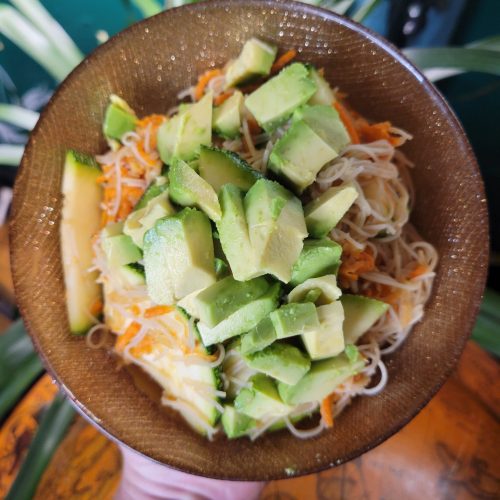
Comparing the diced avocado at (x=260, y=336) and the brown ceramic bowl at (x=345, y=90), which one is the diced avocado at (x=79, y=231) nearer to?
the brown ceramic bowl at (x=345, y=90)

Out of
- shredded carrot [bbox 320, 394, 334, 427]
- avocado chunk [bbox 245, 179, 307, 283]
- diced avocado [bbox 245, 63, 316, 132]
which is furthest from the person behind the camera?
shredded carrot [bbox 320, 394, 334, 427]

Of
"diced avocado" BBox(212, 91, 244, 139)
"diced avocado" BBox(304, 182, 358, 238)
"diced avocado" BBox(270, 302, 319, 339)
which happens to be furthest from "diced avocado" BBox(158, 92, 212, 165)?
"diced avocado" BBox(270, 302, 319, 339)

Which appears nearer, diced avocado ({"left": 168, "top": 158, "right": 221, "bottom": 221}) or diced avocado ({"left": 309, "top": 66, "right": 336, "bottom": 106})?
diced avocado ({"left": 168, "top": 158, "right": 221, "bottom": 221})

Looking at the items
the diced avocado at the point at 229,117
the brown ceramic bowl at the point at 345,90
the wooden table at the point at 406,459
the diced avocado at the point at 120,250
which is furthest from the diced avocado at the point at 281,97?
the wooden table at the point at 406,459

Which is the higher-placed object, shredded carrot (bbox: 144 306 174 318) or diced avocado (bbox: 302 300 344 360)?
shredded carrot (bbox: 144 306 174 318)

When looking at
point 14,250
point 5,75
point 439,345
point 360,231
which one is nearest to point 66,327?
point 14,250

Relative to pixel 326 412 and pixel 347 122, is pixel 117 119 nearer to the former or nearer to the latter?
pixel 347 122

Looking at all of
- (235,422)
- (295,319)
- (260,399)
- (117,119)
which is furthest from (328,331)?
(117,119)

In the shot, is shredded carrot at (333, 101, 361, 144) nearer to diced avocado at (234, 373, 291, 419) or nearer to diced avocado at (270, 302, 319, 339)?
diced avocado at (270, 302, 319, 339)
